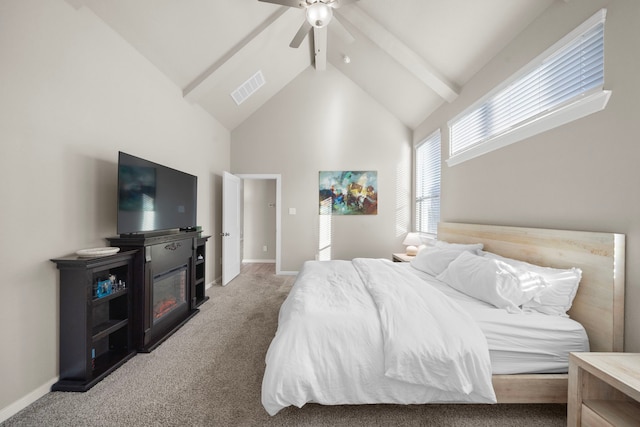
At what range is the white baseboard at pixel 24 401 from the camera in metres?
1.42

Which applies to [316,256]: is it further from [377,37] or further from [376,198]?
[377,37]

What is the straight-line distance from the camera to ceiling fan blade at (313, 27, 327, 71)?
3531mm

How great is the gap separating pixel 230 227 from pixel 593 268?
421 centimetres

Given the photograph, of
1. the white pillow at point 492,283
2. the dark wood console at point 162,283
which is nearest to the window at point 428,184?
the white pillow at point 492,283

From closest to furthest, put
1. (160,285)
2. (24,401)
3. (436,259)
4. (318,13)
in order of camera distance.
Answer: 1. (24,401)
2. (318,13)
3. (160,285)
4. (436,259)

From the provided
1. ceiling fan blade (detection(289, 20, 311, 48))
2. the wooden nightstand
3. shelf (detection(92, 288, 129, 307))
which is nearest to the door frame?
ceiling fan blade (detection(289, 20, 311, 48))

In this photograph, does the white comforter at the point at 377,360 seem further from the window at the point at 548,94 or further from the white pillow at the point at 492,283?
the window at the point at 548,94

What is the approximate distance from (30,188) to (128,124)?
1.06 meters

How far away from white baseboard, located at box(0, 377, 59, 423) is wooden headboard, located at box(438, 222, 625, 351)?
3543 millimetres

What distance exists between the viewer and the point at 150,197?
7.62ft

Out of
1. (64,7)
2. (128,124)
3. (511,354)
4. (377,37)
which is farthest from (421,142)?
(64,7)

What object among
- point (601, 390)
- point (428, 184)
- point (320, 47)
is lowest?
point (601, 390)

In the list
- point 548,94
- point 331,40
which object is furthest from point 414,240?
point 331,40

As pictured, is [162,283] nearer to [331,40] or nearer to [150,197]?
[150,197]
